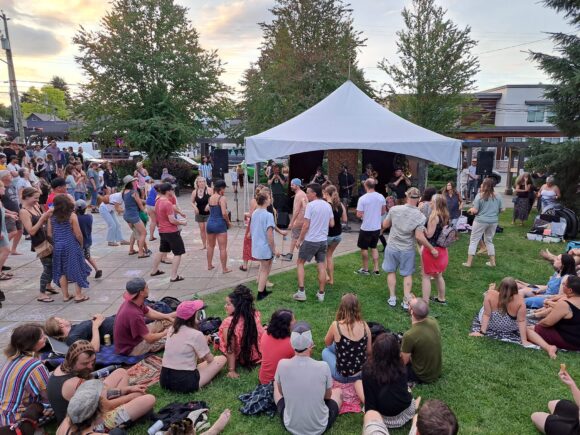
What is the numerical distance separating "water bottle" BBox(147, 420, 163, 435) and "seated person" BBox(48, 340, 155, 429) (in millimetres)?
188

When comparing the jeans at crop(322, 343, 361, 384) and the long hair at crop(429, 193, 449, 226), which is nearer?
the jeans at crop(322, 343, 361, 384)

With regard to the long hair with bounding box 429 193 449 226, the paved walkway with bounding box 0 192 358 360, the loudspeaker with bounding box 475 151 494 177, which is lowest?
the paved walkway with bounding box 0 192 358 360

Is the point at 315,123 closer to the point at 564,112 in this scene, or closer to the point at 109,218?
the point at 109,218

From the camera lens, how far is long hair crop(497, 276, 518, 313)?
4.54 m

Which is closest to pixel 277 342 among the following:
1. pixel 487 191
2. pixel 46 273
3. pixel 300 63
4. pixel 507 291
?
pixel 507 291

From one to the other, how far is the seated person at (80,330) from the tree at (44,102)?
92.3m

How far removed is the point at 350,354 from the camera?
3826mm

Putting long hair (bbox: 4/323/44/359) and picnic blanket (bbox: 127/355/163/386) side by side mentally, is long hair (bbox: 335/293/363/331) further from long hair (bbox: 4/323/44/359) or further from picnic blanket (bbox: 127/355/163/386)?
long hair (bbox: 4/323/44/359)

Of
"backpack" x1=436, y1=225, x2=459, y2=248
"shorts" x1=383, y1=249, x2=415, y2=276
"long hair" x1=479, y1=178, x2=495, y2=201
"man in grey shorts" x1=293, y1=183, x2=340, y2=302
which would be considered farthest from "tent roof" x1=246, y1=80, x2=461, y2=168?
"shorts" x1=383, y1=249, x2=415, y2=276

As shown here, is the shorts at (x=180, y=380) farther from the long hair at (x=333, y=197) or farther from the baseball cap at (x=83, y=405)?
the long hair at (x=333, y=197)

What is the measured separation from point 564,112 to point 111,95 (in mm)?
18188

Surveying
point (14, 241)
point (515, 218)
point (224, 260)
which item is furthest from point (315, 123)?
Answer: point (14, 241)

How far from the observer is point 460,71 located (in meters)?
17.6

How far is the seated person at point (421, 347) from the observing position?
3.79 meters
